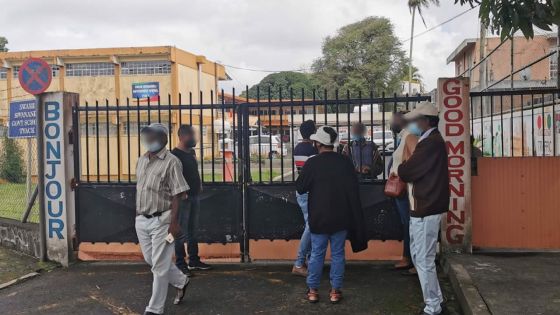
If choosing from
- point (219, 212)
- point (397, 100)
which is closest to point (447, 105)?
point (397, 100)

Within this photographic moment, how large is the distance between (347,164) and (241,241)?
7.42ft

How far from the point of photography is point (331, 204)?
16.0ft

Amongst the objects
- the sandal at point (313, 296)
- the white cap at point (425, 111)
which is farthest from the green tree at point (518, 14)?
the sandal at point (313, 296)

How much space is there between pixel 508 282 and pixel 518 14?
7.93 feet

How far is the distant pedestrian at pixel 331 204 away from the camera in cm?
488

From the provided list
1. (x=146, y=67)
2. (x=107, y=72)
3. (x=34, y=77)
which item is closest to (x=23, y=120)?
(x=34, y=77)

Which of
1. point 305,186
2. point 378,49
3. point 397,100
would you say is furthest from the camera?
point 378,49

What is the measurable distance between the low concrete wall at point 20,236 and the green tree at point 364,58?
36.3 meters

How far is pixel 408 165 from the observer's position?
444cm

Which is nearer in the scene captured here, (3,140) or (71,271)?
(71,271)

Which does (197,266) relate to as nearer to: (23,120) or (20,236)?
(20,236)

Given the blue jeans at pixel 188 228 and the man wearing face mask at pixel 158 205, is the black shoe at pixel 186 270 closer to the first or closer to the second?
the blue jeans at pixel 188 228

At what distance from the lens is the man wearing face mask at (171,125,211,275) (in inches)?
233

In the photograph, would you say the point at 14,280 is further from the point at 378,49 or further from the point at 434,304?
the point at 378,49
